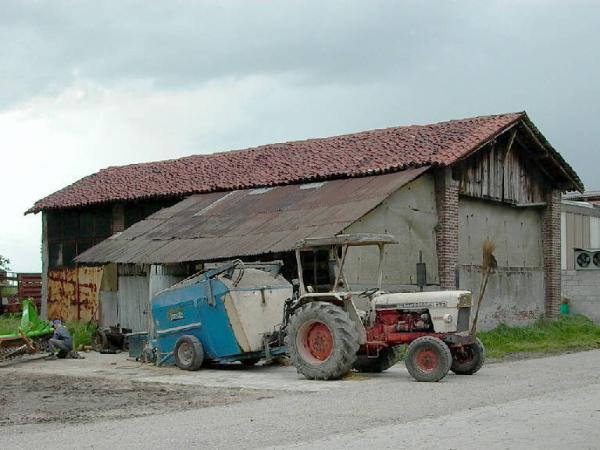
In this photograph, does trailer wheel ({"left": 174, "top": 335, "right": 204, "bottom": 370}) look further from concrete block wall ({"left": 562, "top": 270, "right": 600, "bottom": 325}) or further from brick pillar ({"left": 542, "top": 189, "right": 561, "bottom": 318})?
concrete block wall ({"left": 562, "top": 270, "right": 600, "bottom": 325})

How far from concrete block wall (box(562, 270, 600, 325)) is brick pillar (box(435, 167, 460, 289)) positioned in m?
8.52

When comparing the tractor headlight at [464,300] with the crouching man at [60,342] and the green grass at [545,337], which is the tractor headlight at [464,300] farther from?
the crouching man at [60,342]

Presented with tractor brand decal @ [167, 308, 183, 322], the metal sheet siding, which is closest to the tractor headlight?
tractor brand decal @ [167, 308, 183, 322]

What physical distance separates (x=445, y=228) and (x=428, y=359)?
8.27 m

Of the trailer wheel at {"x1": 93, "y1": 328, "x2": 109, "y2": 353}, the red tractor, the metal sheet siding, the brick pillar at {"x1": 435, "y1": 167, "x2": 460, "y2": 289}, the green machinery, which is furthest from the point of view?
the metal sheet siding

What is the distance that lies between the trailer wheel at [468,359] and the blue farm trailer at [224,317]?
322 centimetres

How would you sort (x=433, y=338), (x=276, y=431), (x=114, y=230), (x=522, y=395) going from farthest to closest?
(x=114, y=230) → (x=433, y=338) → (x=522, y=395) → (x=276, y=431)

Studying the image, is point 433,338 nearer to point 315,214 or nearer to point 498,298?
point 315,214

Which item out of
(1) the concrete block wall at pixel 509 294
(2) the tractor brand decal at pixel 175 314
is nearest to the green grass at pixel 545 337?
(1) the concrete block wall at pixel 509 294

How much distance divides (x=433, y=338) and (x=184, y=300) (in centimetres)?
515

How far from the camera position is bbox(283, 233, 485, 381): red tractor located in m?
14.9

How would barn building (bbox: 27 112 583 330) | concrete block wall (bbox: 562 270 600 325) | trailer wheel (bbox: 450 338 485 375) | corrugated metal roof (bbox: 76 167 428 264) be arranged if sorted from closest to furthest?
trailer wheel (bbox: 450 338 485 375)
corrugated metal roof (bbox: 76 167 428 264)
barn building (bbox: 27 112 583 330)
concrete block wall (bbox: 562 270 600 325)

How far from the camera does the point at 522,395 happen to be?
12.2 meters

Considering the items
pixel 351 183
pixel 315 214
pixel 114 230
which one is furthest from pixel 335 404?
pixel 114 230
